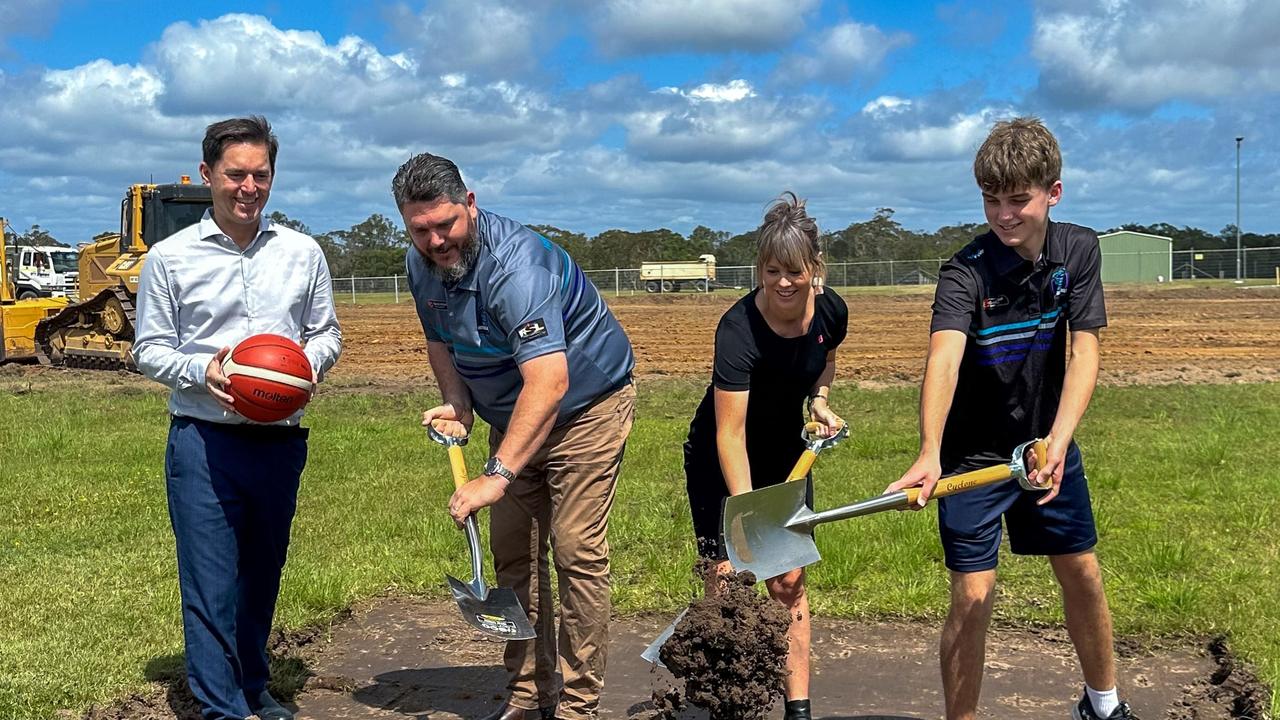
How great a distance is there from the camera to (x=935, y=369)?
4.12 m

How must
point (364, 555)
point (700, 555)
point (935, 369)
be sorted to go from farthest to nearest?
1. point (364, 555)
2. point (700, 555)
3. point (935, 369)

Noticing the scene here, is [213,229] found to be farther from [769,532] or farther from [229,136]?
[769,532]

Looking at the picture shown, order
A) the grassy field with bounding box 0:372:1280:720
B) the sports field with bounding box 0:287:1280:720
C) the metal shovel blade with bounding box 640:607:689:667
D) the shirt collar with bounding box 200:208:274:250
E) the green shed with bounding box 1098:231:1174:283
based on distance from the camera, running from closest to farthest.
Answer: the metal shovel blade with bounding box 640:607:689:667 < the shirt collar with bounding box 200:208:274:250 < the sports field with bounding box 0:287:1280:720 < the grassy field with bounding box 0:372:1280:720 < the green shed with bounding box 1098:231:1174:283

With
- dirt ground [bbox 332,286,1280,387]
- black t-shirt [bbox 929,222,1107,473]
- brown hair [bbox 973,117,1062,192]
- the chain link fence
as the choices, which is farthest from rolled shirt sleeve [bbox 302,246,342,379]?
the chain link fence

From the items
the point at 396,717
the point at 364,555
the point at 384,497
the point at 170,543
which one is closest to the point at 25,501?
the point at 170,543

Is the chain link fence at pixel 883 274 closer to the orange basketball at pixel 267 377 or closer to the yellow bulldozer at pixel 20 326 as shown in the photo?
the yellow bulldozer at pixel 20 326

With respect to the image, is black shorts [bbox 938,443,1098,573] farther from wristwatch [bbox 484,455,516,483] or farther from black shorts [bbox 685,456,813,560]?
wristwatch [bbox 484,455,516,483]

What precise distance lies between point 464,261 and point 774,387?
1.26 m

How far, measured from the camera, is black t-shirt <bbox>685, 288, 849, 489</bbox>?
452 cm

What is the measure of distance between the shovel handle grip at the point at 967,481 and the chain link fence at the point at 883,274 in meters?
54.0

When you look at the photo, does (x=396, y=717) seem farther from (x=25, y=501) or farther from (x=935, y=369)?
(x=25, y=501)

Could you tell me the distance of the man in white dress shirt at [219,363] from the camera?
179 inches

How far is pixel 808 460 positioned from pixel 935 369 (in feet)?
2.09

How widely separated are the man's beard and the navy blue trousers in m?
0.97
